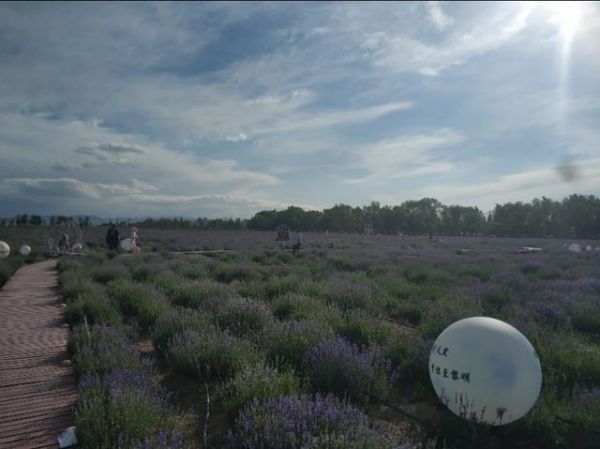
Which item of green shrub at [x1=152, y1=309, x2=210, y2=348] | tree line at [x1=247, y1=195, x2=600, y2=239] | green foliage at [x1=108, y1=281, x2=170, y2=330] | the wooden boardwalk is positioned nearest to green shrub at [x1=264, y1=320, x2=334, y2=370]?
green shrub at [x1=152, y1=309, x2=210, y2=348]

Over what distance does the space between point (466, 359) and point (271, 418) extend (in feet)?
5.18

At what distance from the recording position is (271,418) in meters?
2.92

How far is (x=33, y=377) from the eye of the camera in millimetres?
4566

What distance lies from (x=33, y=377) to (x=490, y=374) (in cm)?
→ 475

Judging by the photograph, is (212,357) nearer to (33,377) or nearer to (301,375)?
(301,375)

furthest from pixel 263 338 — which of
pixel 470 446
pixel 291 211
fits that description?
pixel 291 211

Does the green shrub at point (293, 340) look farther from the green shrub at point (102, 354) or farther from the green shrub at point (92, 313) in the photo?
the green shrub at point (92, 313)

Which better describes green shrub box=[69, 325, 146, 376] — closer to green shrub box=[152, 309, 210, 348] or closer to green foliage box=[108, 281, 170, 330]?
green shrub box=[152, 309, 210, 348]

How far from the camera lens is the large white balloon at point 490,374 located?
3053 millimetres

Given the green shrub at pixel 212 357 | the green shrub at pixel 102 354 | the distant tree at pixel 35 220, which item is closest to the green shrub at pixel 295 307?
the green shrub at pixel 212 357

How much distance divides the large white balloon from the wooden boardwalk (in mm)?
3210

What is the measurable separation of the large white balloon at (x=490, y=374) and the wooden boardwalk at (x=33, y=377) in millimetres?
3210

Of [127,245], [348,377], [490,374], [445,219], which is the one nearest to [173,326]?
[348,377]

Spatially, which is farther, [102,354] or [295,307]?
[295,307]
